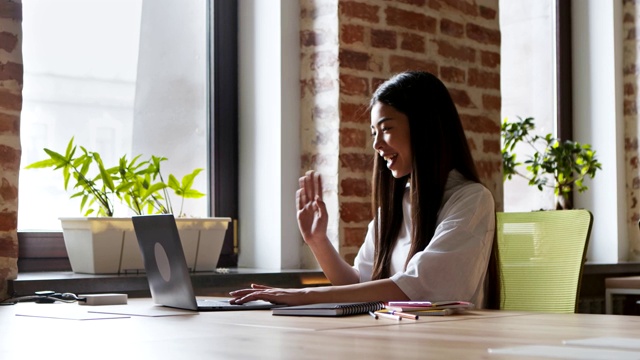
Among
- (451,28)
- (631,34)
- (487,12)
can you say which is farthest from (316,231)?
(631,34)

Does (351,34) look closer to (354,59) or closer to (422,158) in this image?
(354,59)

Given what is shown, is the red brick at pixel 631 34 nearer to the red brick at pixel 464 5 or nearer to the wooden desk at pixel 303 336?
the red brick at pixel 464 5

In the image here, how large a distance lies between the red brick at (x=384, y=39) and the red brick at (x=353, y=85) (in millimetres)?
150

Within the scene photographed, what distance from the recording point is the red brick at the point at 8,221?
8.96 feet

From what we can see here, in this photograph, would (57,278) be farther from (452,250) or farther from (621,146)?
(621,146)

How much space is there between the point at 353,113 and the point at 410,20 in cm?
47

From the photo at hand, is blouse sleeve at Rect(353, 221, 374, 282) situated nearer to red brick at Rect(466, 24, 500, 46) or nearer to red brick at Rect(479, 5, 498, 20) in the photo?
red brick at Rect(466, 24, 500, 46)

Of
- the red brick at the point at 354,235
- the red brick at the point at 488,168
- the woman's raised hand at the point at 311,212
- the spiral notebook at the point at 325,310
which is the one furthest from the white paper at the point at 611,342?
the red brick at the point at 488,168

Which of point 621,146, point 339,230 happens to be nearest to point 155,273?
point 339,230

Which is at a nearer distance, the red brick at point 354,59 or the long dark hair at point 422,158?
the long dark hair at point 422,158

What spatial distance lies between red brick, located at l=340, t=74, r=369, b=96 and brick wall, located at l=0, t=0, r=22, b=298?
112cm

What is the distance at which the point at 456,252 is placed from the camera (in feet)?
7.89

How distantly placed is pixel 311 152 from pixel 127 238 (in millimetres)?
792

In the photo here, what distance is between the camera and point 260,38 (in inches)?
140
